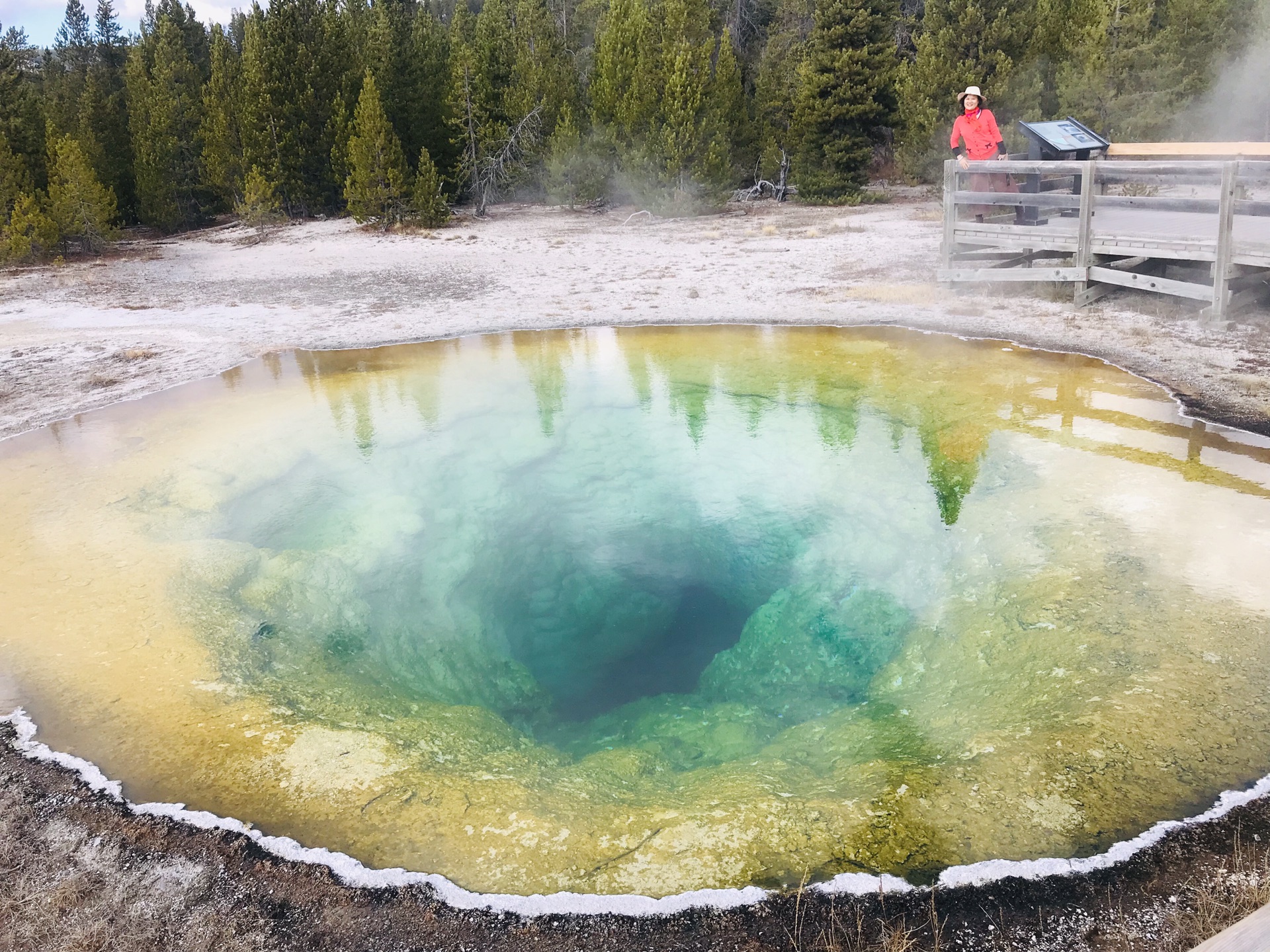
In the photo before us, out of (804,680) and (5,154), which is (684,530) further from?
(5,154)

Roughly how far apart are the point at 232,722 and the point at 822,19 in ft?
68.2

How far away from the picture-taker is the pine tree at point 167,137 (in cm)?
2281

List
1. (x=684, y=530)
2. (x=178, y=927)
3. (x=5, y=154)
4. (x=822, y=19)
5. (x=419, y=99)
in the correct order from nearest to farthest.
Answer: (x=178, y=927) < (x=684, y=530) < (x=5, y=154) < (x=822, y=19) < (x=419, y=99)

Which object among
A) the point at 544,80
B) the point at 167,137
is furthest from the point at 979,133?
the point at 167,137

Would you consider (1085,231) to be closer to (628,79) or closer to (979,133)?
A: (979,133)

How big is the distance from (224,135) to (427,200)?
680 centimetres

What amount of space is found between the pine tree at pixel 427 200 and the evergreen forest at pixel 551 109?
4 centimetres

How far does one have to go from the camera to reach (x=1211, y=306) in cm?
886

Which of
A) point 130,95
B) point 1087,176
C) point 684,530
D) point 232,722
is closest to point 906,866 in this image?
point 232,722

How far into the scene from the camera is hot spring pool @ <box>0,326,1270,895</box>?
3510 mm

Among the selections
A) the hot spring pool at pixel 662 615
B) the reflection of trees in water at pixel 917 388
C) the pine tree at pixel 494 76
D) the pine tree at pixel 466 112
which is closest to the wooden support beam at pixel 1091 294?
the reflection of trees in water at pixel 917 388

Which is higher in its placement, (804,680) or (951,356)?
(951,356)

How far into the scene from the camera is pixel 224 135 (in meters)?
23.1

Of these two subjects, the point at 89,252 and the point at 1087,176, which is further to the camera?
the point at 89,252
